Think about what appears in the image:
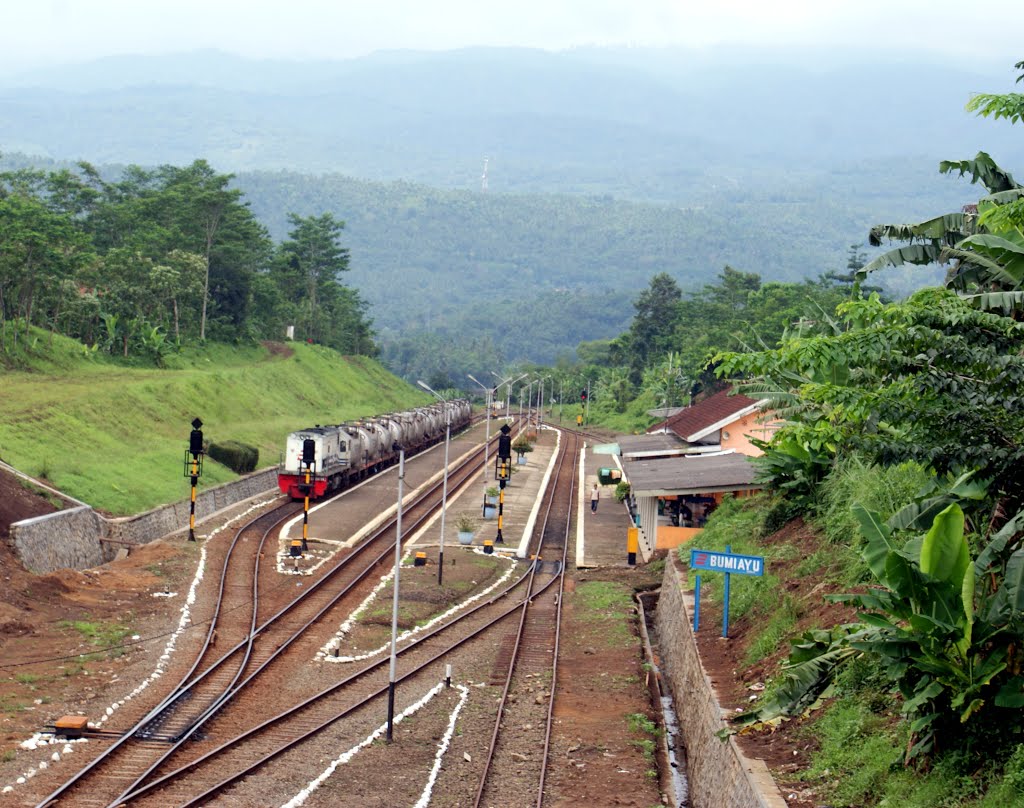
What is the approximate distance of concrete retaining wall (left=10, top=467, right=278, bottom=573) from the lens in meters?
30.0

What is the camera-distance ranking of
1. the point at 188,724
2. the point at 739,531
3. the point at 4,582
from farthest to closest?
the point at 739,531 < the point at 4,582 < the point at 188,724

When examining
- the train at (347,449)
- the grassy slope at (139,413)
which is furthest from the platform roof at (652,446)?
the grassy slope at (139,413)

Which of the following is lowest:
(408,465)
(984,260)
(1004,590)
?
(408,465)

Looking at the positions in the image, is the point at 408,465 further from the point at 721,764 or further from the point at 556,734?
the point at 721,764

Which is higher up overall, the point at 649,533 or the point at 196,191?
the point at 196,191

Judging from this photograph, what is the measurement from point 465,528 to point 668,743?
21500 mm

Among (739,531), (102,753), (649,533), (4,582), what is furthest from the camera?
(649,533)

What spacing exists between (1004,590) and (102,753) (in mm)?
13105

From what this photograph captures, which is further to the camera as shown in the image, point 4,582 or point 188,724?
point 4,582

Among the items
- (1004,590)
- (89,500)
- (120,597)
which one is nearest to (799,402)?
(1004,590)

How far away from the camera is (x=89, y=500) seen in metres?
36.6

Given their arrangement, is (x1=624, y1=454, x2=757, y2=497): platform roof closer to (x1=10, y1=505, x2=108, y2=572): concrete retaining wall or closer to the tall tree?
(x1=10, y1=505, x2=108, y2=572): concrete retaining wall

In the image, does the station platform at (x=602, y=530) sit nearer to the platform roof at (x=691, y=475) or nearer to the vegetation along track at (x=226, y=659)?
the platform roof at (x=691, y=475)

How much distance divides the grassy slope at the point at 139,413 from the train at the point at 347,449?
127 inches
